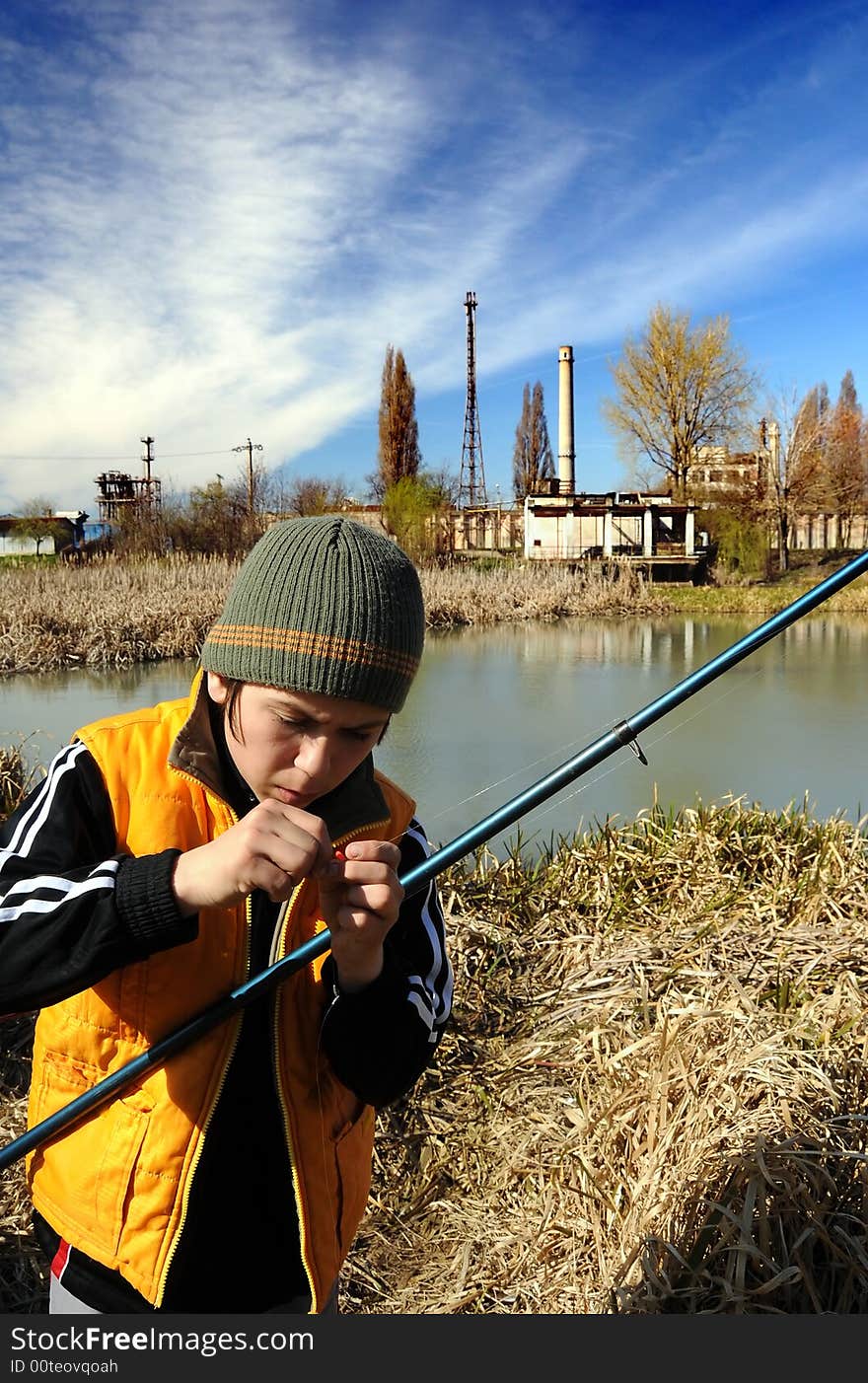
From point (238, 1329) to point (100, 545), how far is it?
12.7 metres

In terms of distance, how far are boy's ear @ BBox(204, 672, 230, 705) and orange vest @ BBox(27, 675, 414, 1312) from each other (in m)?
0.03

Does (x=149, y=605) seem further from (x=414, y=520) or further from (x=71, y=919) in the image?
(x=414, y=520)

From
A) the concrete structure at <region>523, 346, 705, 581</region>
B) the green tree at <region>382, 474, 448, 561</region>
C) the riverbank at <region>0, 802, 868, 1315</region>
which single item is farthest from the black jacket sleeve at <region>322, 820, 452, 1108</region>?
the concrete structure at <region>523, 346, 705, 581</region>

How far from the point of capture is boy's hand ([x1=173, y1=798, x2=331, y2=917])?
35.1 inches

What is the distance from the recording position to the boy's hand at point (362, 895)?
3.15ft

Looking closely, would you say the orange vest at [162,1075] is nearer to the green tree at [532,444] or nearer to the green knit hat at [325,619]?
the green knit hat at [325,619]

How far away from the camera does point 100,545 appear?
41.4 ft

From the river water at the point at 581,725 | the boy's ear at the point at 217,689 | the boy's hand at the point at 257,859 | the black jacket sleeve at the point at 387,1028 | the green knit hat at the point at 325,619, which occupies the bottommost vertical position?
the river water at the point at 581,725

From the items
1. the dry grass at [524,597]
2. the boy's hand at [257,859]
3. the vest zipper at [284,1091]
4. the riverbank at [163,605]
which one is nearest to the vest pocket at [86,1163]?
the vest zipper at [284,1091]

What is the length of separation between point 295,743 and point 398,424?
38.8 m

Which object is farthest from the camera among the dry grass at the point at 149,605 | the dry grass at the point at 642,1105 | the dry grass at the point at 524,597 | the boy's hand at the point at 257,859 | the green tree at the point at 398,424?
the green tree at the point at 398,424

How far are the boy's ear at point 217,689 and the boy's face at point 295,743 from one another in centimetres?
6

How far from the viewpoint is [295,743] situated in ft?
3.63

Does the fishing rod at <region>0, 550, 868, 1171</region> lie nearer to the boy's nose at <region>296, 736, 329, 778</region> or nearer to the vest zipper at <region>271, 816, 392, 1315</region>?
the vest zipper at <region>271, 816, 392, 1315</region>
